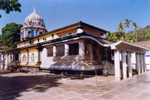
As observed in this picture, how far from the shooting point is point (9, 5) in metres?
10.7

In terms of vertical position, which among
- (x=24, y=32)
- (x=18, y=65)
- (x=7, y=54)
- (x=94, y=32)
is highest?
(x=24, y=32)

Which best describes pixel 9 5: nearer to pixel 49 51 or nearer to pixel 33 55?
pixel 49 51

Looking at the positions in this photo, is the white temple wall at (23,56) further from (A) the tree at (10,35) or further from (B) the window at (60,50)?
(A) the tree at (10,35)

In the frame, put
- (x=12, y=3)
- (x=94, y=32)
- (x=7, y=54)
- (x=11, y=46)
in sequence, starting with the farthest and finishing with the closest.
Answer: (x=11, y=46) < (x=7, y=54) < (x=94, y=32) < (x=12, y=3)

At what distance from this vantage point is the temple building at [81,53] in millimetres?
13069

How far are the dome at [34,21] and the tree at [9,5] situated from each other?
21.8 metres

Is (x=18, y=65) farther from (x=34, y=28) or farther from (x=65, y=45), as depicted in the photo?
(x=65, y=45)

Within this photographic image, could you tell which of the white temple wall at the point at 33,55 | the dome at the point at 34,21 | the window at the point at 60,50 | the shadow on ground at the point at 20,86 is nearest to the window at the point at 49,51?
the window at the point at 60,50

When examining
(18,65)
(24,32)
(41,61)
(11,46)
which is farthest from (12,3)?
(11,46)

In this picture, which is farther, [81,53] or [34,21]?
[34,21]

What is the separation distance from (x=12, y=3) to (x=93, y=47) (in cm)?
1174

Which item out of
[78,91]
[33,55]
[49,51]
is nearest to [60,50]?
[49,51]

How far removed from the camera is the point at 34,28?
104 feet

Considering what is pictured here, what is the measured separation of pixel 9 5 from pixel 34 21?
2271 cm
